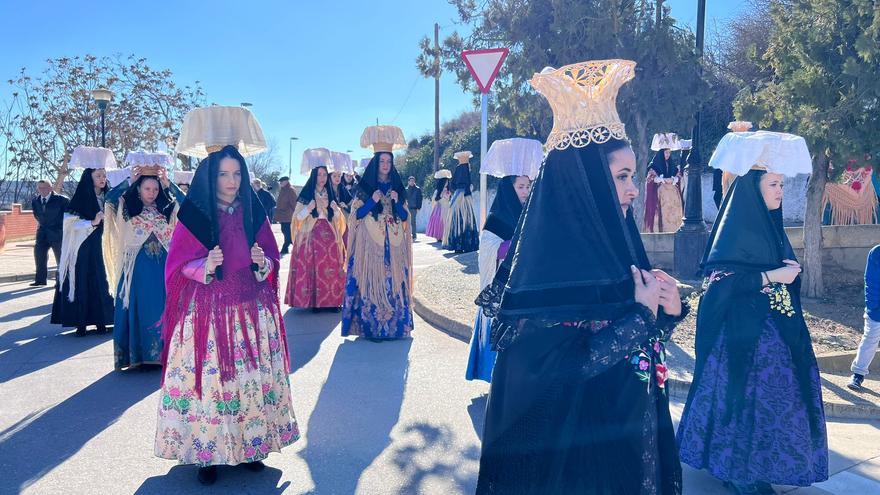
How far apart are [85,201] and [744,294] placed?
7405 mm

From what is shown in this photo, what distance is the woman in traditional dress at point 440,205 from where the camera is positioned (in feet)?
64.8

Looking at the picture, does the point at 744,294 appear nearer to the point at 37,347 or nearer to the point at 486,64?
the point at 486,64

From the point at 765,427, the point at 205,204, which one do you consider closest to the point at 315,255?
the point at 205,204

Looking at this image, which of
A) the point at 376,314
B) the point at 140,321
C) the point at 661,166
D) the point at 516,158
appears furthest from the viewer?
the point at 661,166

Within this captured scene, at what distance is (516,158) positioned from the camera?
5125 mm

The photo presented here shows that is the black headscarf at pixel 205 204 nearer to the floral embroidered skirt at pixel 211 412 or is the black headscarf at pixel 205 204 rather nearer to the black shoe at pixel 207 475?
the floral embroidered skirt at pixel 211 412

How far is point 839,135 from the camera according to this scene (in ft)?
22.2

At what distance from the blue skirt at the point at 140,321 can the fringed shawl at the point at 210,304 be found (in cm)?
249

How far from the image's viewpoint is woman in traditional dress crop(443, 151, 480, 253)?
17500 mm

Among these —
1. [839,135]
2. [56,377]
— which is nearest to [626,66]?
[839,135]

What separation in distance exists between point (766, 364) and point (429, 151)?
31.9 meters

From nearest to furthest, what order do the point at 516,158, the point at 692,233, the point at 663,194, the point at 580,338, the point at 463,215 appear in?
the point at 580,338
the point at 516,158
the point at 692,233
the point at 663,194
the point at 463,215

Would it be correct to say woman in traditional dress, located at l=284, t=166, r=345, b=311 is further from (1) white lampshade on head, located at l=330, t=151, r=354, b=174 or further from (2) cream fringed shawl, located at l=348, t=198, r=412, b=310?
(2) cream fringed shawl, located at l=348, t=198, r=412, b=310

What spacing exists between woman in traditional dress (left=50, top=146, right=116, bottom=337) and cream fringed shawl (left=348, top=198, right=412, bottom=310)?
3.14 meters
